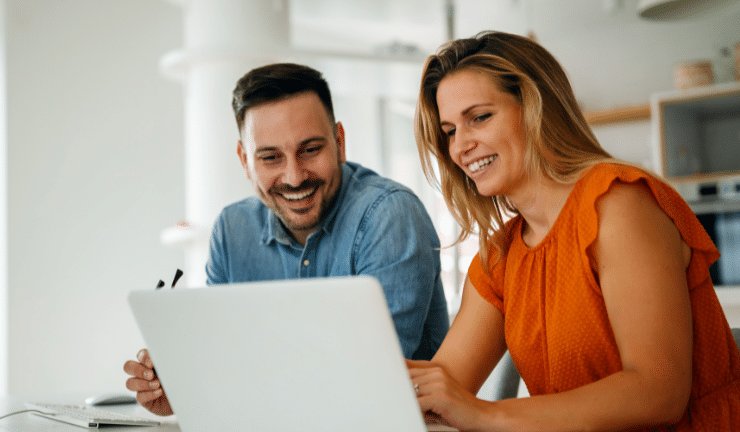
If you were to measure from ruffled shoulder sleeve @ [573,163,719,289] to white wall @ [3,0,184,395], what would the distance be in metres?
2.94

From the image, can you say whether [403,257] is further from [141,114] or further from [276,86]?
[141,114]

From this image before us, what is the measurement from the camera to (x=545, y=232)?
1267 mm

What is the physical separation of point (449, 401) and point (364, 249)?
0.65 metres

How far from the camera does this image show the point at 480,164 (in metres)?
1.26

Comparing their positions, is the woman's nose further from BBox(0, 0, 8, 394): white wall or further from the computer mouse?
BBox(0, 0, 8, 394): white wall

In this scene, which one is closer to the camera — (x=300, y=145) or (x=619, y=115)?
(x=300, y=145)

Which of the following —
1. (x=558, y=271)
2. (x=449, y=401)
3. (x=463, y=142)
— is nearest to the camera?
(x=449, y=401)

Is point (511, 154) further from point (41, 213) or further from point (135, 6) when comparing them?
point (135, 6)

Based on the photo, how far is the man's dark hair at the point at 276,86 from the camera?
5.24ft

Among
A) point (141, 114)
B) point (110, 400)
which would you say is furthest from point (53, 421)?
point (141, 114)

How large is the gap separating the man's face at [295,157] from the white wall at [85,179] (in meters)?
2.14

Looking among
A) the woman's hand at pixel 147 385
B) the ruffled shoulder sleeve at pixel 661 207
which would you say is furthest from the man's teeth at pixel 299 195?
Result: the ruffled shoulder sleeve at pixel 661 207

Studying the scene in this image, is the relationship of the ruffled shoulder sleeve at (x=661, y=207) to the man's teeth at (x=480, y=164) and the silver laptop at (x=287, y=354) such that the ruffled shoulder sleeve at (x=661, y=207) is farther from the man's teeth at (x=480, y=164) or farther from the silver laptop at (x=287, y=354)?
the silver laptop at (x=287, y=354)

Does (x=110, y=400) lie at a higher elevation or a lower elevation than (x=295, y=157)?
lower
